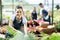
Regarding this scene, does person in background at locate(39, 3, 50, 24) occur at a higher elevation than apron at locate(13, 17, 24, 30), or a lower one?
higher

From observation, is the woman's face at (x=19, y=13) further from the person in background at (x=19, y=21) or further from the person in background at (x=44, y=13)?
the person in background at (x=44, y=13)

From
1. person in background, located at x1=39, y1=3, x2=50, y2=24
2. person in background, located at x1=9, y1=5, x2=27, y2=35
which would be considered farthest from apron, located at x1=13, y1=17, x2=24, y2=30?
person in background, located at x1=39, y1=3, x2=50, y2=24

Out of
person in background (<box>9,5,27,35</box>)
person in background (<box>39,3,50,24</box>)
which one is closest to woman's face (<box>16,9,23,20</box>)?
person in background (<box>9,5,27,35</box>)

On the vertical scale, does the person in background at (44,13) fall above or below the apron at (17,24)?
above

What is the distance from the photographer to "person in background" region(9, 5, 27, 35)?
3.83m

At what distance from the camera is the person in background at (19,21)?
383 cm

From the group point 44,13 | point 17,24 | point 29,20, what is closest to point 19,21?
point 17,24

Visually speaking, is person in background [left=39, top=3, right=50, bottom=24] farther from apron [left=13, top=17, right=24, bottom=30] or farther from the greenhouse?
apron [left=13, top=17, right=24, bottom=30]

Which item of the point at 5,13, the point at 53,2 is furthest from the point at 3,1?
the point at 53,2

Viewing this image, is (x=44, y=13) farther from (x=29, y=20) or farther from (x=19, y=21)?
(x=19, y=21)

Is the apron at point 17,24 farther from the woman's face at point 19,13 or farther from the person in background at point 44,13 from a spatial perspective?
the person in background at point 44,13

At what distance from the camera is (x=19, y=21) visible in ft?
12.6

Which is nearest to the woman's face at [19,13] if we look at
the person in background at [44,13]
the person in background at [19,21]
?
the person in background at [19,21]

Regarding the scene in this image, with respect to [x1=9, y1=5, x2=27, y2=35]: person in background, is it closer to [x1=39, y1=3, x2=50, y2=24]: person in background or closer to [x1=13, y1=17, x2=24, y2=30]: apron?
[x1=13, y1=17, x2=24, y2=30]: apron
